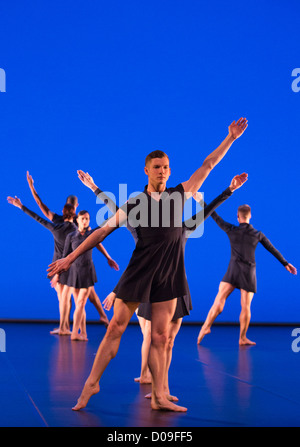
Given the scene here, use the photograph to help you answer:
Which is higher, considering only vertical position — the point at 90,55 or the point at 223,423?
the point at 90,55

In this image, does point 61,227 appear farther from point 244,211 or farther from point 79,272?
point 244,211

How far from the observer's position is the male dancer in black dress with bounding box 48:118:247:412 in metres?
4.56

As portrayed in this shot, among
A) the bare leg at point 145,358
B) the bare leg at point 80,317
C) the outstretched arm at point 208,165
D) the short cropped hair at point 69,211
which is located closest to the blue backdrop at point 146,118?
the short cropped hair at point 69,211

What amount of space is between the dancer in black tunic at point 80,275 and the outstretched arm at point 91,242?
15.4 feet

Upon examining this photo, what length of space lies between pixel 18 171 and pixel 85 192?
1.20 meters

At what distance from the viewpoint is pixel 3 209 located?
40.0ft

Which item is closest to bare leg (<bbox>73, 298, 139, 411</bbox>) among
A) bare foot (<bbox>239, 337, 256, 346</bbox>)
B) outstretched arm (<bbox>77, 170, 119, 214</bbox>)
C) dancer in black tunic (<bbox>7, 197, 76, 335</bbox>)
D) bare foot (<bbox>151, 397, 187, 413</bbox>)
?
bare foot (<bbox>151, 397, 187, 413</bbox>)

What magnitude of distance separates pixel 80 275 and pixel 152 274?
16.2 ft

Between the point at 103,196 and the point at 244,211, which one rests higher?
the point at 244,211

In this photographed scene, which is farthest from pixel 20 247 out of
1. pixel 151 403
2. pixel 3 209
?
pixel 151 403

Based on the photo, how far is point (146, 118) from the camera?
12.6m

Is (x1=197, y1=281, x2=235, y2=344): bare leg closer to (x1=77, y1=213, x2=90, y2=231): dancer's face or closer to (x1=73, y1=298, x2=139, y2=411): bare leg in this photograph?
(x1=77, y1=213, x2=90, y2=231): dancer's face

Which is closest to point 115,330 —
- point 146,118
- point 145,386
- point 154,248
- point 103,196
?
point 154,248
